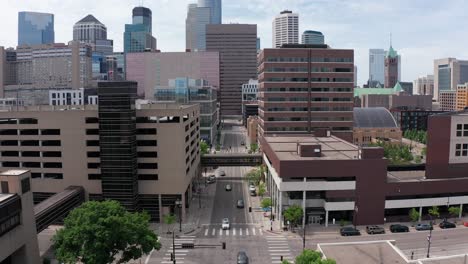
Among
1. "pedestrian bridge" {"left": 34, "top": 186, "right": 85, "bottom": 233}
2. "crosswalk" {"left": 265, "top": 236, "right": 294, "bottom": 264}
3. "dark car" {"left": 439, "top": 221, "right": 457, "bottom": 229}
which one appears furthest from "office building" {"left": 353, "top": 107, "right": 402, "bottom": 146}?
"pedestrian bridge" {"left": 34, "top": 186, "right": 85, "bottom": 233}

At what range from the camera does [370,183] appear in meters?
76.5

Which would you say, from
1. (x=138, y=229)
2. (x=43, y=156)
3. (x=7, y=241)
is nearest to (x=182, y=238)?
(x=138, y=229)

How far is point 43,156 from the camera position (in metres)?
84.8

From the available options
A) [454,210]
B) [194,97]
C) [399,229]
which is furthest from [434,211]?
[194,97]

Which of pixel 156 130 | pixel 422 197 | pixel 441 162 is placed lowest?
pixel 422 197

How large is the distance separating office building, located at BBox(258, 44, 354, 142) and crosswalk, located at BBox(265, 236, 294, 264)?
62.6 m

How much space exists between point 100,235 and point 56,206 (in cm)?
2331

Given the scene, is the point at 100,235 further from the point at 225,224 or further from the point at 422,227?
the point at 422,227

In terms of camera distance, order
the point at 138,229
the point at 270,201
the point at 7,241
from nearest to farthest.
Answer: the point at 7,241 → the point at 138,229 → the point at 270,201

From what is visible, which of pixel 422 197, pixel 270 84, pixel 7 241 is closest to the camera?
pixel 7 241

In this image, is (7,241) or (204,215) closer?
(7,241)

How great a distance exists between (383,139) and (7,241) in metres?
160

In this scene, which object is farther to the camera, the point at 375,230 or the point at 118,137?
the point at 118,137

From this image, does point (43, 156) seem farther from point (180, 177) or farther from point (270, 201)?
point (270, 201)
